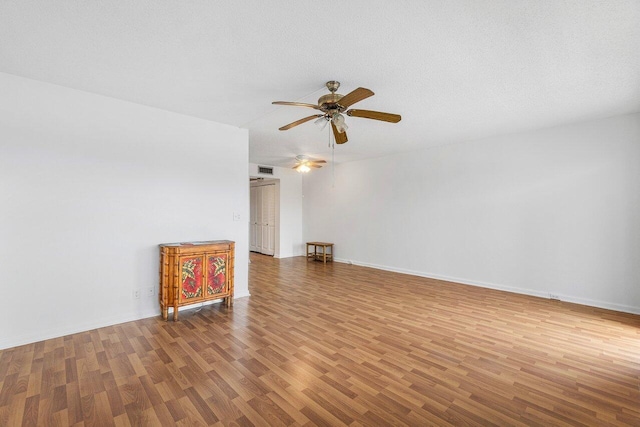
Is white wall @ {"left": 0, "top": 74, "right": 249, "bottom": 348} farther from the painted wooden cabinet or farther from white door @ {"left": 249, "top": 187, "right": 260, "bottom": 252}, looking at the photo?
white door @ {"left": 249, "top": 187, "right": 260, "bottom": 252}

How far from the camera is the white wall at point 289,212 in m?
7.94

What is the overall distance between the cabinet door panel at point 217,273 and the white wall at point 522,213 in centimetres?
388

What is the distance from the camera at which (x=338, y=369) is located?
7.45ft

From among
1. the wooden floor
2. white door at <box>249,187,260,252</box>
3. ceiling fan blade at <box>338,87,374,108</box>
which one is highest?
ceiling fan blade at <box>338,87,374,108</box>

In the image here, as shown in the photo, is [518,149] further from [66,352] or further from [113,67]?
[66,352]

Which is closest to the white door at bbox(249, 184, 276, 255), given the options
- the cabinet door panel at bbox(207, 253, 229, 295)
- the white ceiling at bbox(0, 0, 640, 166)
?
the cabinet door panel at bbox(207, 253, 229, 295)

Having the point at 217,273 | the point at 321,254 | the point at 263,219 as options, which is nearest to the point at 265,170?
the point at 263,219

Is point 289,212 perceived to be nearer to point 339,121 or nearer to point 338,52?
point 339,121

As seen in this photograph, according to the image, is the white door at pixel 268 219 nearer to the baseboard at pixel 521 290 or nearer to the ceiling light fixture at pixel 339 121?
the baseboard at pixel 521 290

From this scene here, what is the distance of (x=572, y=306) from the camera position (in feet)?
12.8

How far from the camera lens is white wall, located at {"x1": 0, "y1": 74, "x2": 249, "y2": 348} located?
2660 millimetres

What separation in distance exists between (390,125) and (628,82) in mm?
2453

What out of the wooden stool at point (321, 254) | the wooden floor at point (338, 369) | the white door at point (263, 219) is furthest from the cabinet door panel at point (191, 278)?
the white door at point (263, 219)

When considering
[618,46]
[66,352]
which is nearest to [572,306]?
[618,46]
